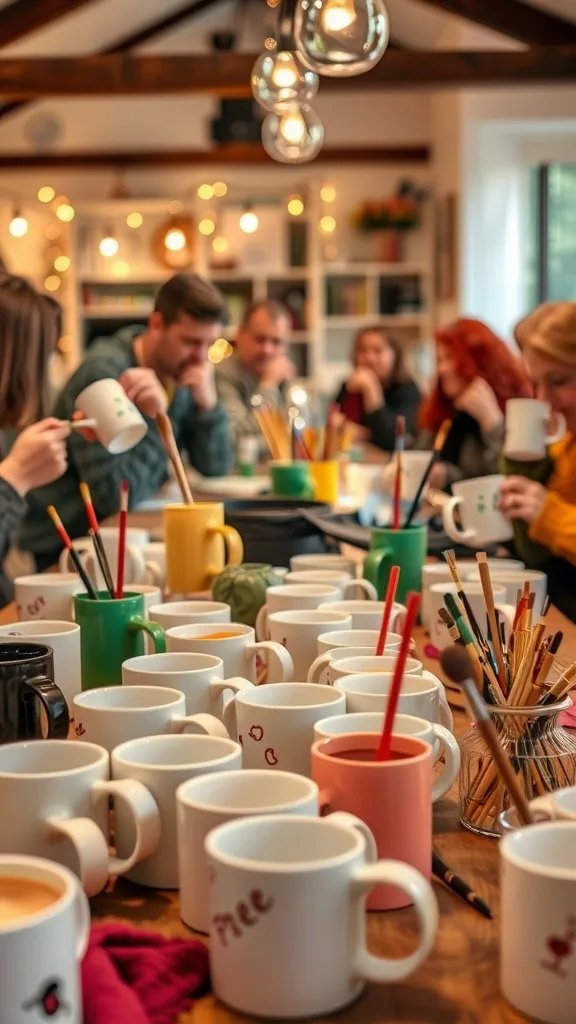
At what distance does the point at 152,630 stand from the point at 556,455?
1273mm

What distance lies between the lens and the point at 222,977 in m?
0.67

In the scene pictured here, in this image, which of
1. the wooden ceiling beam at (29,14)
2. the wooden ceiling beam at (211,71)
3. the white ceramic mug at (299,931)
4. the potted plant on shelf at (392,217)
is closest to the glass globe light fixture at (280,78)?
the white ceramic mug at (299,931)

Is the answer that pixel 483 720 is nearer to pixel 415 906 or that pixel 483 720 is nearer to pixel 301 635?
pixel 415 906

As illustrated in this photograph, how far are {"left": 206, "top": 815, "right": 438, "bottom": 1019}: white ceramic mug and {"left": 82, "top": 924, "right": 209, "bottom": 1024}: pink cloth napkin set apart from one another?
0.09 ft

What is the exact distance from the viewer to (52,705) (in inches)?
36.9

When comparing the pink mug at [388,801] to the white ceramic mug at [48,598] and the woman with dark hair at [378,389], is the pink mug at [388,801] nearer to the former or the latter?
the white ceramic mug at [48,598]

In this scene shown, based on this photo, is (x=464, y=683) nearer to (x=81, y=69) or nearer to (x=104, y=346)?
(x=104, y=346)

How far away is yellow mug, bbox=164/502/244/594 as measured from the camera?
1.71 m

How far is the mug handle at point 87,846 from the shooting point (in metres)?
0.76

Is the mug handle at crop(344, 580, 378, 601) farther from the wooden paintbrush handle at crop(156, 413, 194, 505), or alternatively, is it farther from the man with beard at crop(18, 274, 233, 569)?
the man with beard at crop(18, 274, 233, 569)

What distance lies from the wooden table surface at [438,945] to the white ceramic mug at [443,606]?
494 mm

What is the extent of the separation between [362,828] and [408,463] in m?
1.88

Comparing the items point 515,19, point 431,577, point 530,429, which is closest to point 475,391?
point 530,429

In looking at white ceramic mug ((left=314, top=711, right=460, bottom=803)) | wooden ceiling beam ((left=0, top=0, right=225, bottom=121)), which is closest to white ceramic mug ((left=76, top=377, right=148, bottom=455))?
white ceramic mug ((left=314, top=711, right=460, bottom=803))
